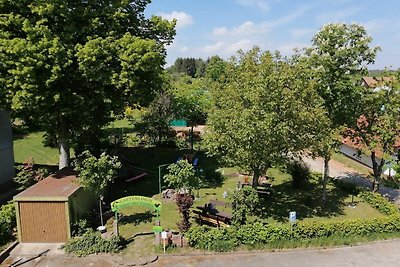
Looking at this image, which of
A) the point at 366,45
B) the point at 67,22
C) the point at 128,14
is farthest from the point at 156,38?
the point at 366,45

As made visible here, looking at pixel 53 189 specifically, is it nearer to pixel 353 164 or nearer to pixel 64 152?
pixel 64 152

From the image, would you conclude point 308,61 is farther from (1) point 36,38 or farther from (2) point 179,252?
(1) point 36,38

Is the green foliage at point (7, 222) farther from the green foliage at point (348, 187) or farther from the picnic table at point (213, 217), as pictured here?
the green foliage at point (348, 187)

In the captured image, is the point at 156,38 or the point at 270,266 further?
the point at 156,38

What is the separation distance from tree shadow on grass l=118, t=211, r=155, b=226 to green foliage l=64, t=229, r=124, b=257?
2.37m

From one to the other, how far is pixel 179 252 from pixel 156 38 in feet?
45.4

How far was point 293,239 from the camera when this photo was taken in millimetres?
16469

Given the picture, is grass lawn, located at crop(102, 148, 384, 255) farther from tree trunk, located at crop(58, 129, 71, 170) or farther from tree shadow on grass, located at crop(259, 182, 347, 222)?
tree trunk, located at crop(58, 129, 71, 170)

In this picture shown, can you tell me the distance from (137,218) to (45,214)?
455 cm

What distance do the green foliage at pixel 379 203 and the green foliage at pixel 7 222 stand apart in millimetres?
19507

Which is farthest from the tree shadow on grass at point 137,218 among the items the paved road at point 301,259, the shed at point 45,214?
the paved road at point 301,259

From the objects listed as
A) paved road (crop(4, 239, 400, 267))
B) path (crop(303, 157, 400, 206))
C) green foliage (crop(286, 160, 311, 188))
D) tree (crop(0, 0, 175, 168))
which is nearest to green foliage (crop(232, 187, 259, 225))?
paved road (crop(4, 239, 400, 267))

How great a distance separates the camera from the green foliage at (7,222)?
1672 centimetres

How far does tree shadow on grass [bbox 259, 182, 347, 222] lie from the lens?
20.4 meters
